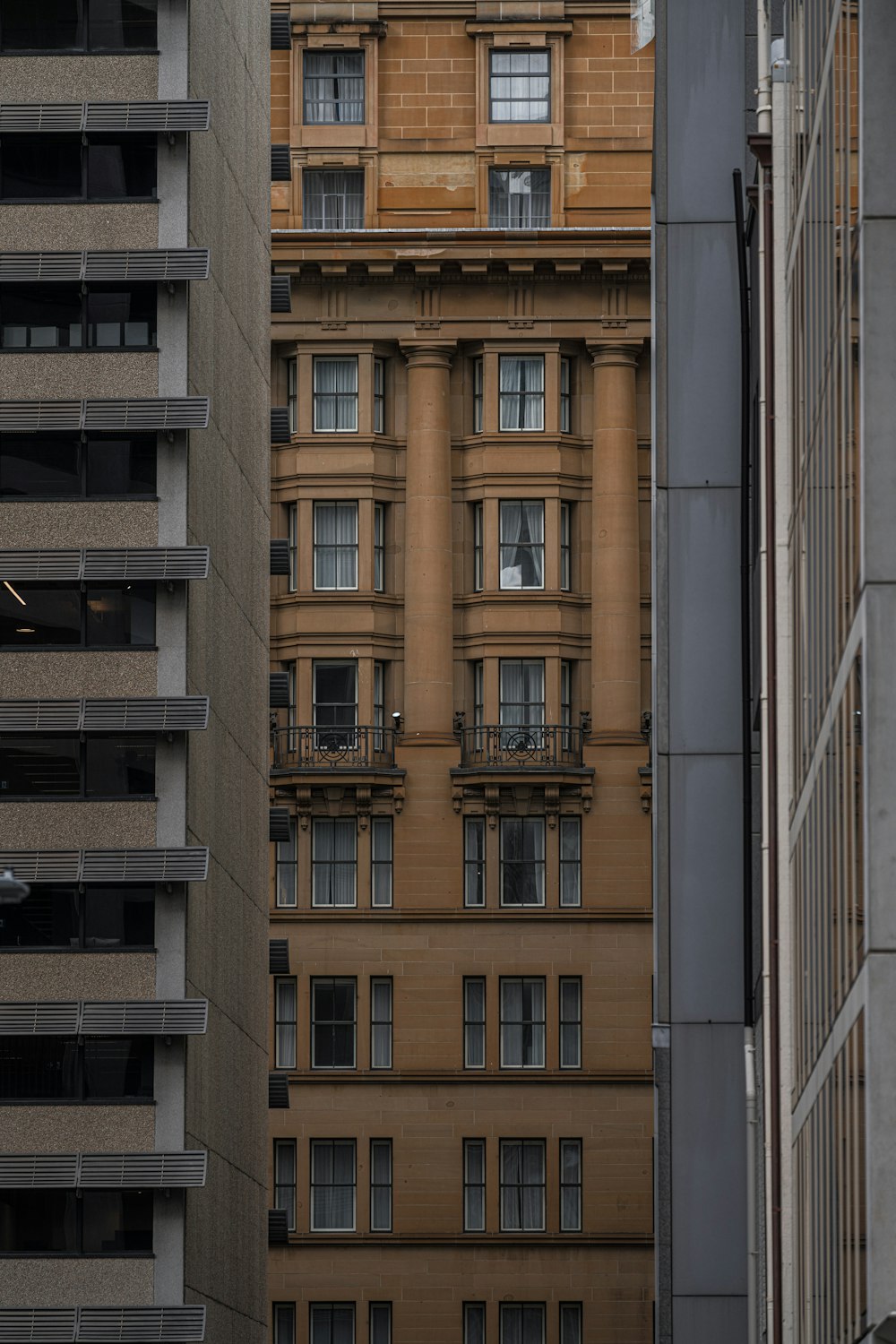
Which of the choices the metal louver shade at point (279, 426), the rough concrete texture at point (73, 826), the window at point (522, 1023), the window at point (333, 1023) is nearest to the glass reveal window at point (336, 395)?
the metal louver shade at point (279, 426)

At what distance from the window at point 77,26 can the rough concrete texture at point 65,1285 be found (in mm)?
20756

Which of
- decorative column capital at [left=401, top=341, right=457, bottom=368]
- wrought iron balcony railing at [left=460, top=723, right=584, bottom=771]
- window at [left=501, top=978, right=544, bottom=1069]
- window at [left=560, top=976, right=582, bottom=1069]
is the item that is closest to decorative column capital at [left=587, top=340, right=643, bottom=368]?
decorative column capital at [left=401, top=341, right=457, bottom=368]

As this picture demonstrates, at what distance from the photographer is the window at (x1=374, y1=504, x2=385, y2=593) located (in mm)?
76250

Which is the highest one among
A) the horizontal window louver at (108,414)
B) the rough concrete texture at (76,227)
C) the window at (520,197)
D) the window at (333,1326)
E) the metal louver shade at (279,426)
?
the window at (520,197)

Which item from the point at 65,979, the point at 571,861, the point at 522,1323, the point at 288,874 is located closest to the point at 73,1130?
the point at 65,979

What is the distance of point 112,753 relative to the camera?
44781 millimetres

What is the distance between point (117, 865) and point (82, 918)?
118 cm

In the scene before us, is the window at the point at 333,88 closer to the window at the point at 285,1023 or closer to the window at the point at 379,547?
the window at the point at 379,547

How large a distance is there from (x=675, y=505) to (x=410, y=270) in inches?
1415

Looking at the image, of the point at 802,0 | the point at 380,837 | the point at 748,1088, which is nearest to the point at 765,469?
the point at 802,0

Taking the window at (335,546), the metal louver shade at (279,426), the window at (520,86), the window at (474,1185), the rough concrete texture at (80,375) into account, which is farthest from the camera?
the window at (520,86)

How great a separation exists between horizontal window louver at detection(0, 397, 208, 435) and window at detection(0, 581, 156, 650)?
272cm

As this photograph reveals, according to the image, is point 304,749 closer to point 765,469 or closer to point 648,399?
point 648,399

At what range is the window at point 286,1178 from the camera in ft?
236
